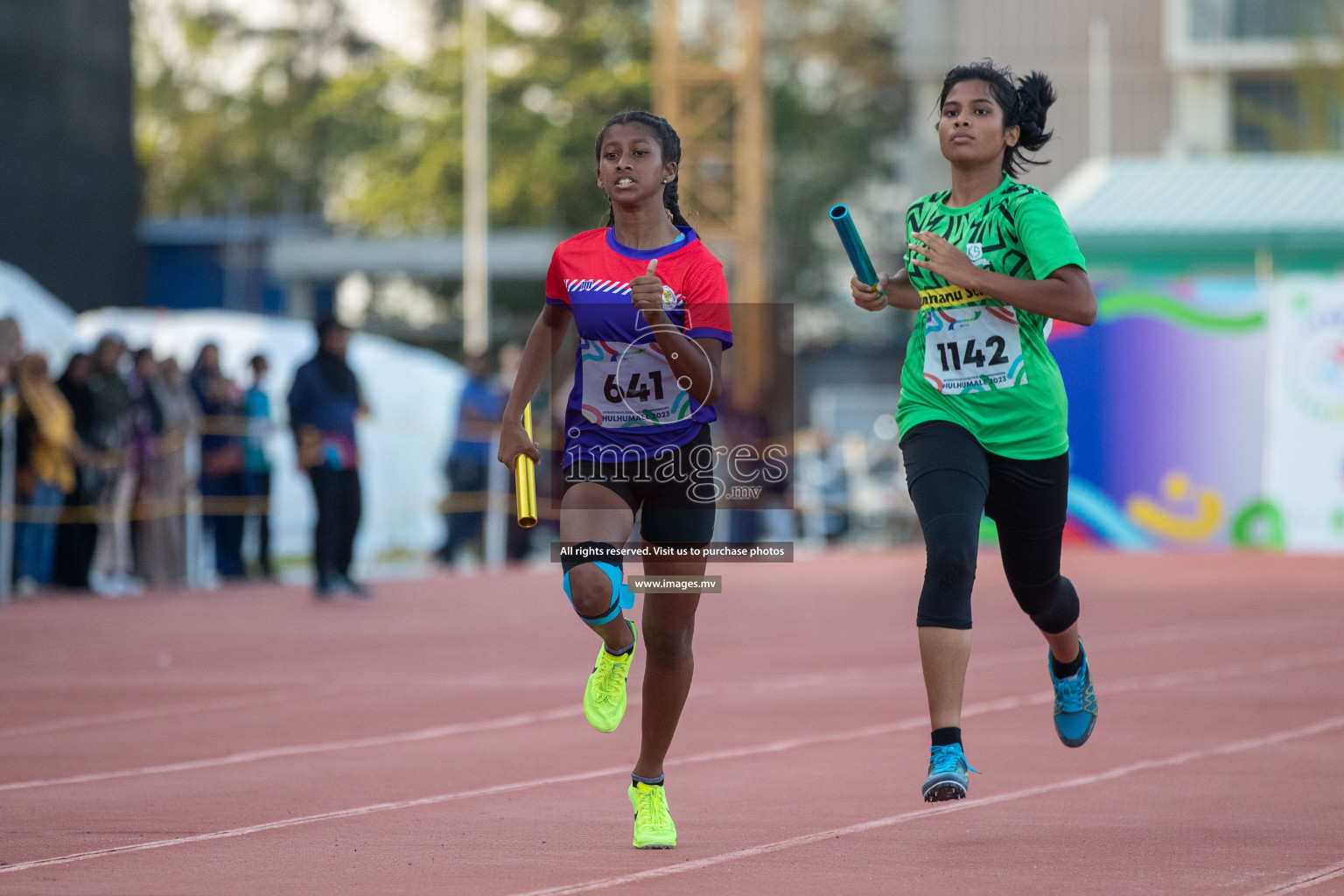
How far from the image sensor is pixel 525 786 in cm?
635

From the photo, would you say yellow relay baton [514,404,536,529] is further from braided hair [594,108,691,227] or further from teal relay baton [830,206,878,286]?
teal relay baton [830,206,878,286]

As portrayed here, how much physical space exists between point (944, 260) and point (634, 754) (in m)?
2.76

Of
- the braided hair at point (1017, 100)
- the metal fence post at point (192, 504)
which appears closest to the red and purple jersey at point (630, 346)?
the braided hair at point (1017, 100)

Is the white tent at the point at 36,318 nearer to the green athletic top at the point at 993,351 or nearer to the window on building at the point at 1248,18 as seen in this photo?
the green athletic top at the point at 993,351

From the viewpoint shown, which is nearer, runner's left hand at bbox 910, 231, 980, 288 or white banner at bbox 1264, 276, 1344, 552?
runner's left hand at bbox 910, 231, 980, 288

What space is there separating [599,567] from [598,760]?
7.39 feet

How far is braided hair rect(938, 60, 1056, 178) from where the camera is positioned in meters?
5.52

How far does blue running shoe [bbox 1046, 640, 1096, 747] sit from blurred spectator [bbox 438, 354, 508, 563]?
45.5ft

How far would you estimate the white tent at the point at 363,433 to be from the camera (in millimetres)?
22484

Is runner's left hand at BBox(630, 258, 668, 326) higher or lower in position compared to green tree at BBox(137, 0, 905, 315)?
lower

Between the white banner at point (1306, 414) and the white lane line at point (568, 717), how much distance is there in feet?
36.0

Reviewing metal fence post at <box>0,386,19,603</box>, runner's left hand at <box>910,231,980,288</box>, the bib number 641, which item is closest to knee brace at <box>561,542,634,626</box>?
the bib number 641

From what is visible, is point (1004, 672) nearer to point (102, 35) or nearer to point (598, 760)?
point (598, 760)

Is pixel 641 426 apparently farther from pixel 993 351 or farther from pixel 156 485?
pixel 156 485
